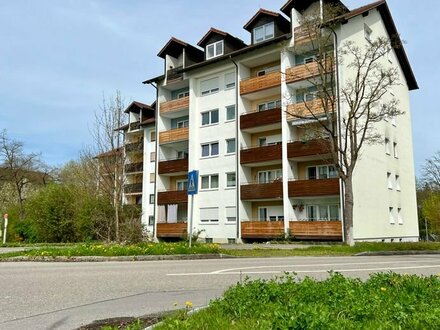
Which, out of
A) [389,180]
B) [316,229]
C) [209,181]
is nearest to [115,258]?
[316,229]

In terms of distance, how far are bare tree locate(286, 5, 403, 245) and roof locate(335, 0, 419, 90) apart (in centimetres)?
73

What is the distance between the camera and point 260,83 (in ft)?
117

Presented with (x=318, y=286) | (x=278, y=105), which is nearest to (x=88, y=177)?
(x=278, y=105)

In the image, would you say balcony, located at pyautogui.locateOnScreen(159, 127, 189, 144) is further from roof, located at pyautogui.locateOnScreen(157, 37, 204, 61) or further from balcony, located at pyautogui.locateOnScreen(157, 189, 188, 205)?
roof, located at pyautogui.locateOnScreen(157, 37, 204, 61)

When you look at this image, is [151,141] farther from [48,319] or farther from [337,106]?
[48,319]

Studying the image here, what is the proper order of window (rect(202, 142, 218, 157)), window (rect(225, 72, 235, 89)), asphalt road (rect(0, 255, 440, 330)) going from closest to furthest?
asphalt road (rect(0, 255, 440, 330)) < window (rect(225, 72, 235, 89)) < window (rect(202, 142, 218, 157))

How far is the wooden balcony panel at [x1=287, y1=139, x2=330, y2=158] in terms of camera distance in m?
30.3

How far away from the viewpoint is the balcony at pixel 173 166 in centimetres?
4109

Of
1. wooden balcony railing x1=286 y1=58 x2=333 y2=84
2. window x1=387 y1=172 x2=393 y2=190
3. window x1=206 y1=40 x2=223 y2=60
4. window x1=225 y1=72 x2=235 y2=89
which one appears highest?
window x1=206 y1=40 x2=223 y2=60

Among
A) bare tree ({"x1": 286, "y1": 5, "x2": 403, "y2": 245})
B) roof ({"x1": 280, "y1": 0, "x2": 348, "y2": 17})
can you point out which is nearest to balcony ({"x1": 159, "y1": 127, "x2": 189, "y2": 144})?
bare tree ({"x1": 286, "y1": 5, "x2": 403, "y2": 245})

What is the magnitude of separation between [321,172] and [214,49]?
15753 millimetres

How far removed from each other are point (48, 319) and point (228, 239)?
3007cm

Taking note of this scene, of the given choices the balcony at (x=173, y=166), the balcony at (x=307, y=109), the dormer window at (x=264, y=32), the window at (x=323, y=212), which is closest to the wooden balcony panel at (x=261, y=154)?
the balcony at (x=307, y=109)

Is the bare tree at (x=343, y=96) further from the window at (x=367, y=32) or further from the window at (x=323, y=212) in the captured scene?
the window at (x=323, y=212)
